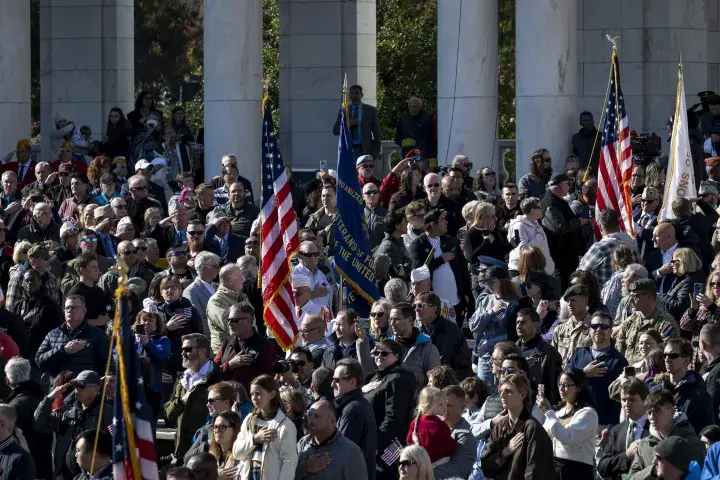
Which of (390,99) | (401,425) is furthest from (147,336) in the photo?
(390,99)

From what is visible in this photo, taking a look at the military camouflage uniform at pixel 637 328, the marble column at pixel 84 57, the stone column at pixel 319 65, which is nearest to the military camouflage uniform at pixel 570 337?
the military camouflage uniform at pixel 637 328

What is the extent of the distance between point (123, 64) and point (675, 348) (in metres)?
22.3

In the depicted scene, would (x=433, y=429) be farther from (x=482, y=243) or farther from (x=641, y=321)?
(x=482, y=243)

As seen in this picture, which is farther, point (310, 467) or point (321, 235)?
point (321, 235)

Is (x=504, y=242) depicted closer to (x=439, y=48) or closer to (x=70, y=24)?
(x=439, y=48)

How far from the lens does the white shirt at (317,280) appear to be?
18.3m

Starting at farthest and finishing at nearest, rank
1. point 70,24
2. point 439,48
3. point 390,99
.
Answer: point 390,99
point 70,24
point 439,48

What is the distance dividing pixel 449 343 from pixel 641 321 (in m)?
1.59

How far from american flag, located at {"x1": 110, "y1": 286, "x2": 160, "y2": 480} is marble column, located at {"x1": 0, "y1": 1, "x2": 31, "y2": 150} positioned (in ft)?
62.0

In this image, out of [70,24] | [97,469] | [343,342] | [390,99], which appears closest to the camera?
[97,469]

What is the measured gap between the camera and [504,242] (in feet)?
64.9

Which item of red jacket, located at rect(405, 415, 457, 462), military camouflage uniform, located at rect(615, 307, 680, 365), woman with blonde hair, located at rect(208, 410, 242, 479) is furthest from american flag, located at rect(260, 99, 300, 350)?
red jacket, located at rect(405, 415, 457, 462)

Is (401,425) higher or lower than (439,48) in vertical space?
lower

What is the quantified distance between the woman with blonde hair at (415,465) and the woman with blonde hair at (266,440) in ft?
3.60
